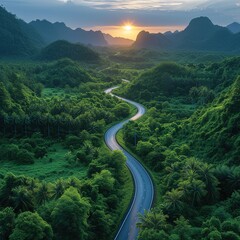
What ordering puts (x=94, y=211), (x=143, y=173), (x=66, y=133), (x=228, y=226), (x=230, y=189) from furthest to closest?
(x=66, y=133) → (x=143, y=173) → (x=230, y=189) → (x=94, y=211) → (x=228, y=226)

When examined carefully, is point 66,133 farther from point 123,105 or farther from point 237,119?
point 237,119

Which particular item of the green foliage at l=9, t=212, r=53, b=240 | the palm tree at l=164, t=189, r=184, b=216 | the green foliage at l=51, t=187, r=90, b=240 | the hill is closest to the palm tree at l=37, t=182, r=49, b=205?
the green foliage at l=51, t=187, r=90, b=240

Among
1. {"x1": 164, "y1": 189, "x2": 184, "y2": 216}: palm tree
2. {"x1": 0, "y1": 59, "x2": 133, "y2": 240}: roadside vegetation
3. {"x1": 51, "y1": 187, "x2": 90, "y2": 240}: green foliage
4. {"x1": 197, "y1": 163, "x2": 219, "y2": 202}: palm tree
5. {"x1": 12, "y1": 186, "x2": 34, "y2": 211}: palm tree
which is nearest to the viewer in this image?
{"x1": 51, "y1": 187, "x2": 90, "y2": 240}: green foliage

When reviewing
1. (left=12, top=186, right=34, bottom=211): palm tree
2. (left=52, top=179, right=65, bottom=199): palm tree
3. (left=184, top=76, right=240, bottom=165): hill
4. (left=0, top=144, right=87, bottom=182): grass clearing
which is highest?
(left=184, top=76, right=240, bottom=165): hill

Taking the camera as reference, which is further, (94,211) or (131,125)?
(131,125)

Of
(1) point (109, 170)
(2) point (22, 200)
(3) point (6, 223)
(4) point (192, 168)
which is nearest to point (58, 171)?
(1) point (109, 170)

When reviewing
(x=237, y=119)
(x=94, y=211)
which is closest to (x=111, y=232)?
(x=94, y=211)

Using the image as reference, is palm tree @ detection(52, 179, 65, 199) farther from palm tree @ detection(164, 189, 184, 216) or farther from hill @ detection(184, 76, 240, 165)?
hill @ detection(184, 76, 240, 165)

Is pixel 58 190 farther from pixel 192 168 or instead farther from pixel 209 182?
pixel 209 182

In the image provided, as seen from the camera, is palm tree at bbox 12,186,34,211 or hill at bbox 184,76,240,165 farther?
hill at bbox 184,76,240,165

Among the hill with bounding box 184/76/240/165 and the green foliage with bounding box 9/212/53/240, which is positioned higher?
the hill with bounding box 184/76/240/165

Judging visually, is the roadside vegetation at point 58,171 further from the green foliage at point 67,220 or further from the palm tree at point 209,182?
the palm tree at point 209,182
